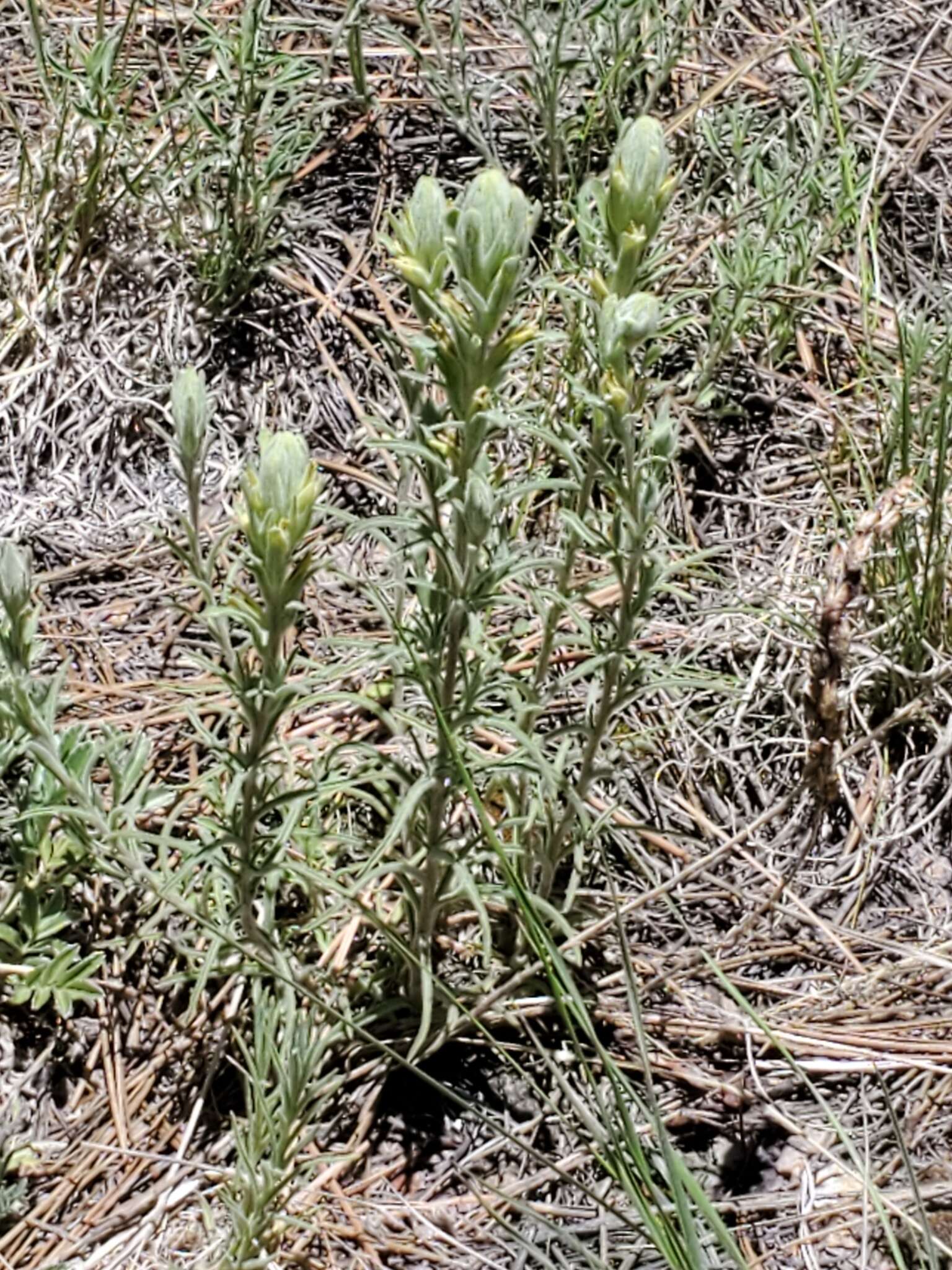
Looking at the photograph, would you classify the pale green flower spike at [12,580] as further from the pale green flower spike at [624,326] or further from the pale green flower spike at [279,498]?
the pale green flower spike at [624,326]

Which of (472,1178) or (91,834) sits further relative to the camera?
(91,834)

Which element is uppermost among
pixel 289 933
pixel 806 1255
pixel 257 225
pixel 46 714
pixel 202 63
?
pixel 202 63

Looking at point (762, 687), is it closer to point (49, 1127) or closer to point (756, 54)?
point (49, 1127)

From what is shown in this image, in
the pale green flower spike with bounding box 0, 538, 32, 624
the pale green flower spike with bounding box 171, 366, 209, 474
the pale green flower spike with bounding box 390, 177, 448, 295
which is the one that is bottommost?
the pale green flower spike with bounding box 0, 538, 32, 624

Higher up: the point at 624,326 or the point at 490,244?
the point at 490,244

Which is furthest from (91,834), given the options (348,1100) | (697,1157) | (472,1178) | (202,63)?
(202,63)

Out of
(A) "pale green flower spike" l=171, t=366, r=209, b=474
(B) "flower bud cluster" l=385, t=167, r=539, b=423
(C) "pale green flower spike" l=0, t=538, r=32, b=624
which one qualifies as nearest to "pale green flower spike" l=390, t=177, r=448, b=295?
(B) "flower bud cluster" l=385, t=167, r=539, b=423

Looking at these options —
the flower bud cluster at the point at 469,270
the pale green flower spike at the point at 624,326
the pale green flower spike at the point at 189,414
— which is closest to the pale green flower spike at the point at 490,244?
the flower bud cluster at the point at 469,270

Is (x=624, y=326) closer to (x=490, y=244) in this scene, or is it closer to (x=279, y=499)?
(x=490, y=244)

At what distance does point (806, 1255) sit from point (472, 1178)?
51cm

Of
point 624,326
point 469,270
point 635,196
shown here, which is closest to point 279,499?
point 469,270

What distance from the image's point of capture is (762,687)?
9.27 feet

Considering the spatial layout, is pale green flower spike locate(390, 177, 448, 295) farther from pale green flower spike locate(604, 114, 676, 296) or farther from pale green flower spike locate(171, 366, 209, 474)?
pale green flower spike locate(171, 366, 209, 474)

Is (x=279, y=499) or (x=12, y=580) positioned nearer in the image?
(x=279, y=499)
